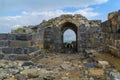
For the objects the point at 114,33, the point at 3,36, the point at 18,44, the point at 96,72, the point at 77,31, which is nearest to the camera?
the point at 96,72

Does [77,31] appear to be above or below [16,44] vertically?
above

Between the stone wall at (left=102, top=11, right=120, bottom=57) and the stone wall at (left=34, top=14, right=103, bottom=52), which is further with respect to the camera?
the stone wall at (left=34, top=14, right=103, bottom=52)

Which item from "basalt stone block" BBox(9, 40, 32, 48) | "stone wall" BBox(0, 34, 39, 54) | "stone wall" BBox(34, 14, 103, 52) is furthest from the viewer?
"stone wall" BBox(34, 14, 103, 52)

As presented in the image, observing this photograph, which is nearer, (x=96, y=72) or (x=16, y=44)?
(x=96, y=72)

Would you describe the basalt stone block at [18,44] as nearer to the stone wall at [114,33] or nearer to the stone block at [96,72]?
the stone block at [96,72]

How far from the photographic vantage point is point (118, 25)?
37.3 feet

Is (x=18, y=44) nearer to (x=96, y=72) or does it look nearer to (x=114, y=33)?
(x=96, y=72)

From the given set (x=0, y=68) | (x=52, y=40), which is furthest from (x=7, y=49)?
(x=52, y=40)

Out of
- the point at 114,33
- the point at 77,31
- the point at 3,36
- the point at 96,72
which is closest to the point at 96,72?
the point at 96,72

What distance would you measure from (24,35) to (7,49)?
963 millimetres

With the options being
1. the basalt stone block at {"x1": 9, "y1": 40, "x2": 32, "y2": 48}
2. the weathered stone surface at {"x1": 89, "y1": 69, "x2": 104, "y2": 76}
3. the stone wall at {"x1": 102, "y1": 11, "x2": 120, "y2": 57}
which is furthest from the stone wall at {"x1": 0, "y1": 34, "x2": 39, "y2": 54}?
the stone wall at {"x1": 102, "y1": 11, "x2": 120, "y2": 57}

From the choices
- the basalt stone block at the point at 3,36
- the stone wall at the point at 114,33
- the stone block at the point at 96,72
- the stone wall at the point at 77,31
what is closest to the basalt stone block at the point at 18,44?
the basalt stone block at the point at 3,36

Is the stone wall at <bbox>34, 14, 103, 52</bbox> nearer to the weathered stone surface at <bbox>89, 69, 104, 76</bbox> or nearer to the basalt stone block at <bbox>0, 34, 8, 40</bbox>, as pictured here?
the basalt stone block at <bbox>0, 34, 8, 40</bbox>

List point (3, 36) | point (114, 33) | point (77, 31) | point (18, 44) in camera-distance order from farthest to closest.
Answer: point (77, 31)
point (114, 33)
point (3, 36)
point (18, 44)
